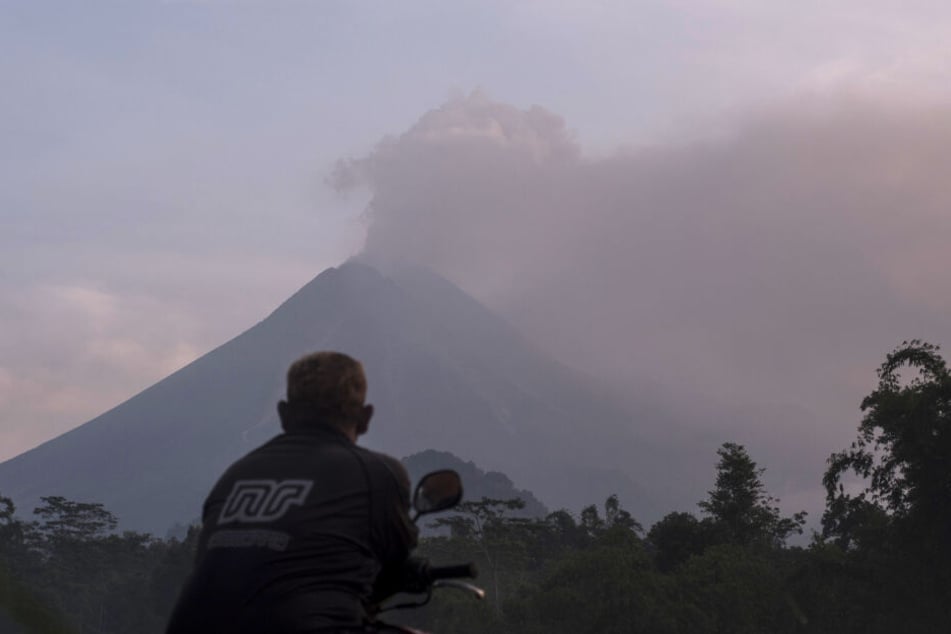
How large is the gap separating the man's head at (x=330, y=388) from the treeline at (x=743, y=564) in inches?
43.1

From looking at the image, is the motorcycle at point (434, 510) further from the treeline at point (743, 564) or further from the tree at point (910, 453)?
the tree at point (910, 453)

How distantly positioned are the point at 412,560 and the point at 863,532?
32.9 m

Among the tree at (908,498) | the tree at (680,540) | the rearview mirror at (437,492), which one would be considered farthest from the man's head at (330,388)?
the tree at (680,540)

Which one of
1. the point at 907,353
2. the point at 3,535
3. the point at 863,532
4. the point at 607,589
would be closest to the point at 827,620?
the point at 863,532

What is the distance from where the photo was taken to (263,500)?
11.9 feet

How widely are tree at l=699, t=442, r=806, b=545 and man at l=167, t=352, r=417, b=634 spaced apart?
183ft

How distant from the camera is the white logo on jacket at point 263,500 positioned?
360cm

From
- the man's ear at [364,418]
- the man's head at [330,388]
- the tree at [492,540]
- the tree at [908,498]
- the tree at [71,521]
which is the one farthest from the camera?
the tree at [71,521]

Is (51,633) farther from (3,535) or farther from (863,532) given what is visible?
(3,535)

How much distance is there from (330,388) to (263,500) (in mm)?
427

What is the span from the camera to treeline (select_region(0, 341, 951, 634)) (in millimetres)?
32062

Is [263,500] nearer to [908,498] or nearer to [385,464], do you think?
[385,464]

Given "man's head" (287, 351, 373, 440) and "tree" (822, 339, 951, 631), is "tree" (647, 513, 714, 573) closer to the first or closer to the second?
"tree" (822, 339, 951, 631)

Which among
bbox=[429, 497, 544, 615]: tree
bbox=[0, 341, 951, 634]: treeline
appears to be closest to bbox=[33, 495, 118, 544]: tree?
bbox=[0, 341, 951, 634]: treeline
